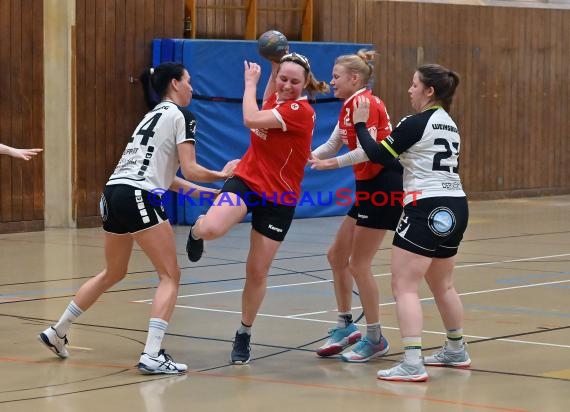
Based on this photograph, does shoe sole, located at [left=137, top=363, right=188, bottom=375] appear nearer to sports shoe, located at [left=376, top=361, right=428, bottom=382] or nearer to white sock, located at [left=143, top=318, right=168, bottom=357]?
white sock, located at [left=143, top=318, right=168, bottom=357]

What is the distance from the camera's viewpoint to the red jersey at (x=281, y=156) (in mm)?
7379

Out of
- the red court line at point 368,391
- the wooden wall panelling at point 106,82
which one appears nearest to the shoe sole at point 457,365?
the red court line at point 368,391

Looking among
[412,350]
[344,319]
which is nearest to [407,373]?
[412,350]

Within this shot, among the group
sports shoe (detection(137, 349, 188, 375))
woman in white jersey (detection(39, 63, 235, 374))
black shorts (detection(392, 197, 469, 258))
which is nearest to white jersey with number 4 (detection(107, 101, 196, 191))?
woman in white jersey (detection(39, 63, 235, 374))

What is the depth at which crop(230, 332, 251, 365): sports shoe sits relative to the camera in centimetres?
738

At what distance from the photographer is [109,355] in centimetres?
768

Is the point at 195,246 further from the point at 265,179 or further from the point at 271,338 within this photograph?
the point at 271,338

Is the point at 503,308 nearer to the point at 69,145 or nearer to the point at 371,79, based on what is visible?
the point at 371,79

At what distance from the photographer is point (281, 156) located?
744 cm

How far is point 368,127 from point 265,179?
Result: 2.58 feet

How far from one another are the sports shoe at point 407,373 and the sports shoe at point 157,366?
1237mm

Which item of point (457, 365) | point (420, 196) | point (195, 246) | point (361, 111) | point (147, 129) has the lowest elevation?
point (457, 365)

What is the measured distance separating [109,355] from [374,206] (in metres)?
1.97

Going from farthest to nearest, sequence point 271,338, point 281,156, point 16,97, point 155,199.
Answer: point 16,97 → point 271,338 → point 281,156 → point 155,199
